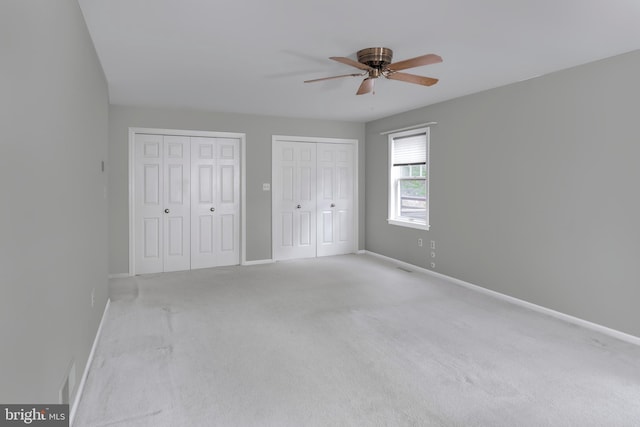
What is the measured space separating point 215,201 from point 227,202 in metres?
0.18

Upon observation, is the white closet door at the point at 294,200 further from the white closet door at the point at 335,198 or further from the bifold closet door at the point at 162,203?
the bifold closet door at the point at 162,203

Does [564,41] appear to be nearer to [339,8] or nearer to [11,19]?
[339,8]

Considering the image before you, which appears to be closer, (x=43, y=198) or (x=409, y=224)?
(x=43, y=198)

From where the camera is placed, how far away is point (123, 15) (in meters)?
2.62

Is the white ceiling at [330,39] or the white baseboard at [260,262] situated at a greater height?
the white ceiling at [330,39]

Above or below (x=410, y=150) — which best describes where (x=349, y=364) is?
below

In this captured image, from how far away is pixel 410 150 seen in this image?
19.4 ft

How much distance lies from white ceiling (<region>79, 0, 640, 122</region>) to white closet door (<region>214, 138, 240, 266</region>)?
1.56 meters

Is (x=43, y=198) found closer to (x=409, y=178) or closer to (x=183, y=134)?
(x=183, y=134)

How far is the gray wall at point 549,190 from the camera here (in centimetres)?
334

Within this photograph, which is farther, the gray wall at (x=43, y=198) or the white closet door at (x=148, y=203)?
the white closet door at (x=148, y=203)

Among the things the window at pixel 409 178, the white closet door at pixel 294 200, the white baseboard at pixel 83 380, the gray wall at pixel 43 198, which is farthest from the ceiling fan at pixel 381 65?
the white closet door at pixel 294 200

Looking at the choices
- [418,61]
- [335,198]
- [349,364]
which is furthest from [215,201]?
[418,61]

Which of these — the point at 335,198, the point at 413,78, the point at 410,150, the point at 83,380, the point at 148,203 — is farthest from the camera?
the point at 335,198
